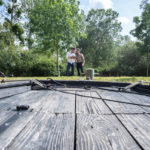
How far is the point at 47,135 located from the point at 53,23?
9755 millimetres

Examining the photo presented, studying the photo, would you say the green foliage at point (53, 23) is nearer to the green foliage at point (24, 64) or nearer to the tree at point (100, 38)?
the green foliage at point (24, 64)

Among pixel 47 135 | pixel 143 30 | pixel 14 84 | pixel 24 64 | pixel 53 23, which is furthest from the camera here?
pixel 143 30

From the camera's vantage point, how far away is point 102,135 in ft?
1.68

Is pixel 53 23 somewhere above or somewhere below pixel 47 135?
above

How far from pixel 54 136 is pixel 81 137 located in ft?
0.35

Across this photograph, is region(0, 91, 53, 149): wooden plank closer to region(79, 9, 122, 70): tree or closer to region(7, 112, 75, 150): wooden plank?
region(7, 112, 75, 150): wooden plank

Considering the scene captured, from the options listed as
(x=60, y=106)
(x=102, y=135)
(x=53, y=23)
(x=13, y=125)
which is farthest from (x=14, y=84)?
(x=53, y=23)

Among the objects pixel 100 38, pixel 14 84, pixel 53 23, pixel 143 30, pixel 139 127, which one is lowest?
pixel 139 127

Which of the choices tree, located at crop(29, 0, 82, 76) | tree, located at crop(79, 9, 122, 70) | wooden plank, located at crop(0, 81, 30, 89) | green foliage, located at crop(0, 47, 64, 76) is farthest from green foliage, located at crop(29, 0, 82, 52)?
tree, located at crop(79, 9, 122, 70)

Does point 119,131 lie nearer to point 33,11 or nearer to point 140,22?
point 33,11

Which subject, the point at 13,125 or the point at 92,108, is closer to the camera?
the point at 13,125

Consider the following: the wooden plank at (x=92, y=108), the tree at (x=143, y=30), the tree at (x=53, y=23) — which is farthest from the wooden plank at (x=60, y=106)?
the tree at (x=143, y=30)

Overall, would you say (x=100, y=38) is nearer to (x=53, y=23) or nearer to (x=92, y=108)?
(x=53, y=23)

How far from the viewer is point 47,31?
362 inches
